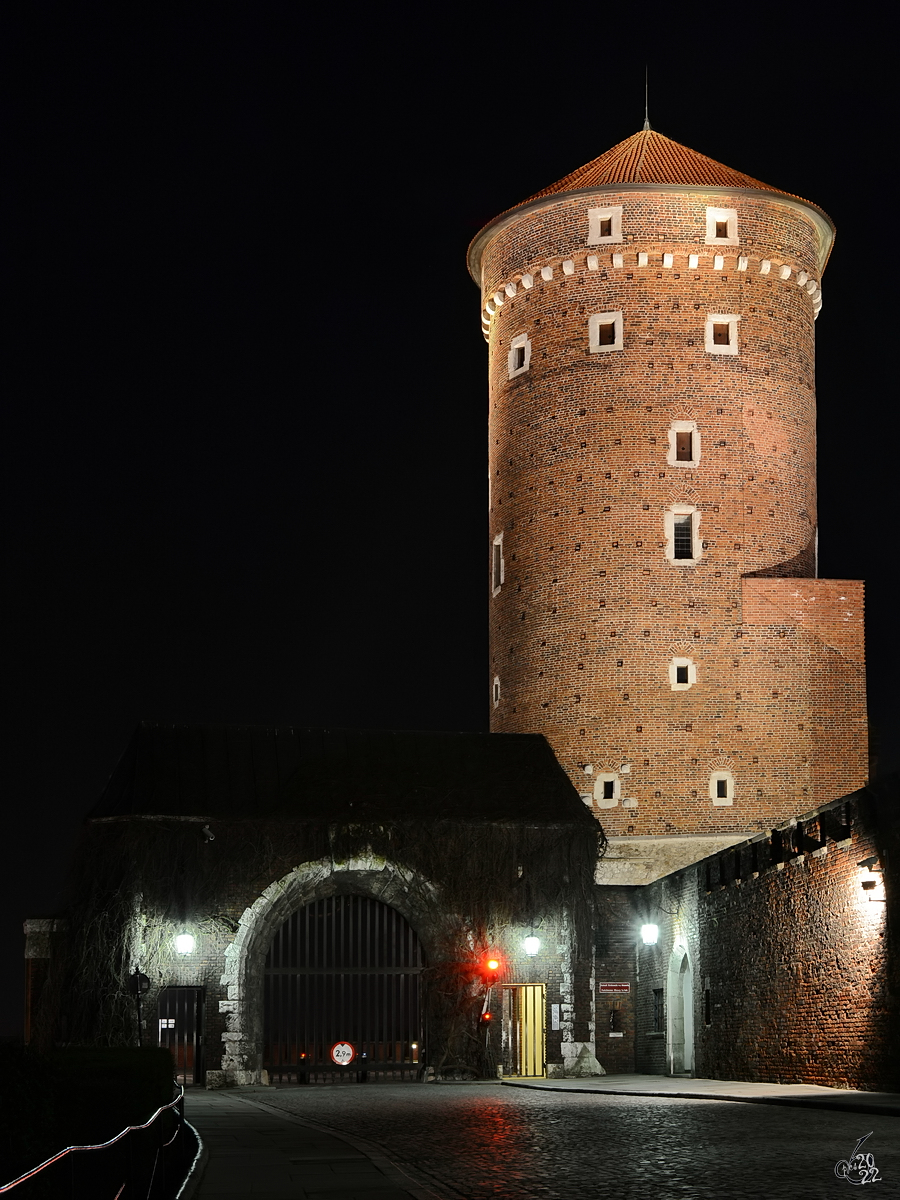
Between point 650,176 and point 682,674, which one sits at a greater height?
point 650,176

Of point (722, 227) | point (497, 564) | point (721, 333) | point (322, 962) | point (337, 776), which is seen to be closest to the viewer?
point (322, 962)

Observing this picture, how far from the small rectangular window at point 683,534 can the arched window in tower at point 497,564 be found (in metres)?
4.46

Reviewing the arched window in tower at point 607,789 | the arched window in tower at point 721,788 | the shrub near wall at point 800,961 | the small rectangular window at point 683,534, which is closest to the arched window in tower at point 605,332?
the small rectangular window at point 683,534

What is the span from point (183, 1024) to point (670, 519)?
15088 mm

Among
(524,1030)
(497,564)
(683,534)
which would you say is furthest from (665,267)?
(524,1030)

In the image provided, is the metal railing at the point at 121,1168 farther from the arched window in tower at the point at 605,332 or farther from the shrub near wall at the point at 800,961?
the arched window in tower at the point at 605,332

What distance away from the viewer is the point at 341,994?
34.2 metres

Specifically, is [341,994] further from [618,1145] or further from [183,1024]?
[618,1145]

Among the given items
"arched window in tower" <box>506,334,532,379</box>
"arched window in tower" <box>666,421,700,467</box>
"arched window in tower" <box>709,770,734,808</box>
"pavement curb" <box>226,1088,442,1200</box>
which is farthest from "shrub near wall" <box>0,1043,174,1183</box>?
"arched window in tower" <box>506,334,532,379</box>

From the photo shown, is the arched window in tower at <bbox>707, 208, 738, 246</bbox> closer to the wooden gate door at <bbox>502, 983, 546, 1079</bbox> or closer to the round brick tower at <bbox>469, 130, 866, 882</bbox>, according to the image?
the round brick tower at <bbox>469, 130, 866, 882</bbox>

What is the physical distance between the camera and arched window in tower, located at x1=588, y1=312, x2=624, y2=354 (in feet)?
129

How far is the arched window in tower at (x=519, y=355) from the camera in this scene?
133 feet

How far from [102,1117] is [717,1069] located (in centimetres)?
2039

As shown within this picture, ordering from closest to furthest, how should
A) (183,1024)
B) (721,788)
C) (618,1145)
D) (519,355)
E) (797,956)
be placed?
(618,1145) < (797,956) < (183,1024) < (721,788) < (519,355)
